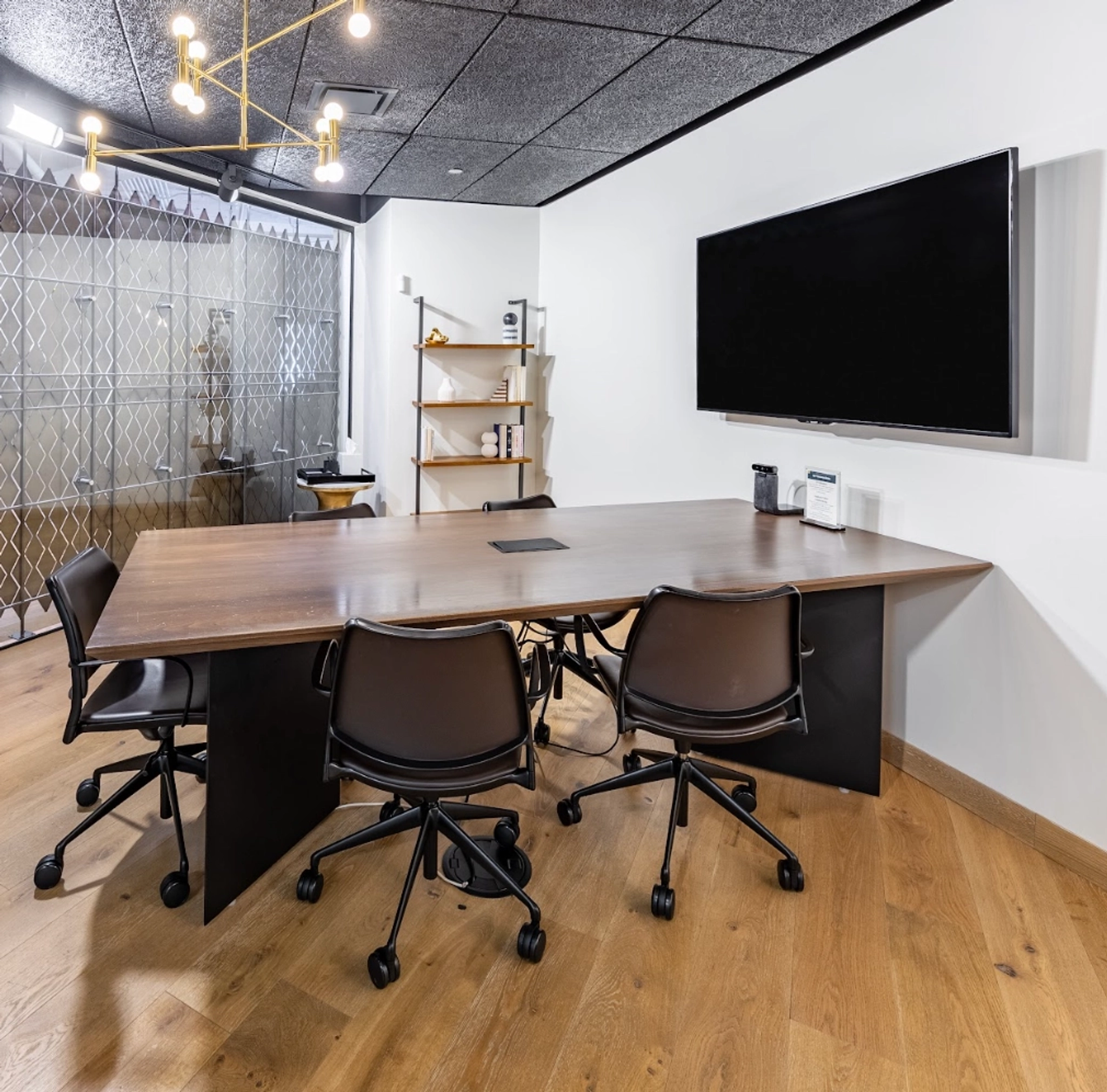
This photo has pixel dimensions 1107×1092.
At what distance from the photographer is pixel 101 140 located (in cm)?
408

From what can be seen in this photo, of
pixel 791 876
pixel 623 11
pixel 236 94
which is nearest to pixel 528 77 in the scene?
pixel 623 11

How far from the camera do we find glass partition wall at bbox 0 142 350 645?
12.6 ft

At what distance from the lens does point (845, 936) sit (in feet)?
6.51

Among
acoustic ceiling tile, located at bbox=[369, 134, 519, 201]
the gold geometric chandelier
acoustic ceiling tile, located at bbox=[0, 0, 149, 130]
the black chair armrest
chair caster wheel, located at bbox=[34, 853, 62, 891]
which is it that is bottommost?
chair caster wheel, located at bbox=[34, 853, 62, 891]

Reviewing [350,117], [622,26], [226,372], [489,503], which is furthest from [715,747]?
[226,372]

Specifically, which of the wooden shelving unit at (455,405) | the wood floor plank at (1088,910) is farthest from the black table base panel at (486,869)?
the wooden shelving unit at (455,405)

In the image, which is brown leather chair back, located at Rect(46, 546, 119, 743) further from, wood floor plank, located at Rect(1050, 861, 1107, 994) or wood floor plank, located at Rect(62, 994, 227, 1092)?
A: wood floor plank, located at Rect(1050, 861, 1107, 994)

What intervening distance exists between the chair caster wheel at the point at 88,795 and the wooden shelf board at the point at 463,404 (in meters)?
3.32

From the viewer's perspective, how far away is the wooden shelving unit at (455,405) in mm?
5371

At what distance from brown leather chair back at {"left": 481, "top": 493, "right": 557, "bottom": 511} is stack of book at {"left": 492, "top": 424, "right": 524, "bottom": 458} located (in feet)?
6.21

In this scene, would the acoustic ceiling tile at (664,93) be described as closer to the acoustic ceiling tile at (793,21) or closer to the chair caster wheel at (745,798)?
the acoustic ceiling tile at (793,21)

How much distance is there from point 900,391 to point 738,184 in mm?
1437

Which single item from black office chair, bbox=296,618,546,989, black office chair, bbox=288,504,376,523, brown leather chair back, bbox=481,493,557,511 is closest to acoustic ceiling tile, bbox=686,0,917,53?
brown leather chair back, bbox=481,493,557,511

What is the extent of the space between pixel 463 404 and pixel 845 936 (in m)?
4.08
